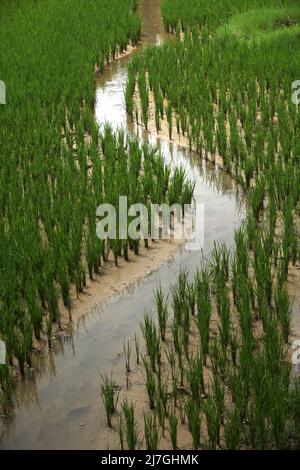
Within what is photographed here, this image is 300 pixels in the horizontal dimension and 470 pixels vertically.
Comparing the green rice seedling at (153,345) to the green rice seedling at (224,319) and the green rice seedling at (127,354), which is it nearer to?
the green rice seedling at (127,354)

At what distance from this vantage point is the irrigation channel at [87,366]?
10.6ft

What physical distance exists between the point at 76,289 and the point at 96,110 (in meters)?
4.33

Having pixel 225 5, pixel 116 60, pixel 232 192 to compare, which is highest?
pixel 225 5

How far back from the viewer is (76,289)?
14.5 ft

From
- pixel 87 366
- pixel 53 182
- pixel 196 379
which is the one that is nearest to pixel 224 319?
pixel 196 379

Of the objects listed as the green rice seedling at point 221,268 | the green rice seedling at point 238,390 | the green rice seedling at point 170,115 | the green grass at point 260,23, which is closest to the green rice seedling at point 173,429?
the green rice seedling at point 238,390

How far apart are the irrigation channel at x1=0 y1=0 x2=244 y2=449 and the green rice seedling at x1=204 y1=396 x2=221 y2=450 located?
18.8 inches

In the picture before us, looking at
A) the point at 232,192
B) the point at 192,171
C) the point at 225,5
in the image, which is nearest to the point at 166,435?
the point at 232,192

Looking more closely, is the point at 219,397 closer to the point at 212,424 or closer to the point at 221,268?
the point at 212,424

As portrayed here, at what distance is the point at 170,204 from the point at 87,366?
6.66 ft

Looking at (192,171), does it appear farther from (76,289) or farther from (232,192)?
(76,289)

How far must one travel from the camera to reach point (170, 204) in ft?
18.0

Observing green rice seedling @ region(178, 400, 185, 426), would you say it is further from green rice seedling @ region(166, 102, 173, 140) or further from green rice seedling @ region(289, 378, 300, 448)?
green rice seedling @ region(166, 102, 173, 140)

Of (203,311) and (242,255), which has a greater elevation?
(242,255)
